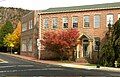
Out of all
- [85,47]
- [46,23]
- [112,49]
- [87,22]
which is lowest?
[112,49]

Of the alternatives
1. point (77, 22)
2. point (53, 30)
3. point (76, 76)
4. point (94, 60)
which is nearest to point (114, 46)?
point (94, 60)

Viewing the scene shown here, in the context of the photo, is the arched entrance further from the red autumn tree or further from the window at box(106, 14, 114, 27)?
the window at box(106, 14, 114, 27)

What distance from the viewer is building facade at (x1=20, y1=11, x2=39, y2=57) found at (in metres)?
62.5

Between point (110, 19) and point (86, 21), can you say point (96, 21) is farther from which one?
point (110, 19)

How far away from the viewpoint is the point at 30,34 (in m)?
66.9

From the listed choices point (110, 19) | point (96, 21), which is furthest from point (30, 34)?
point (110, 19)

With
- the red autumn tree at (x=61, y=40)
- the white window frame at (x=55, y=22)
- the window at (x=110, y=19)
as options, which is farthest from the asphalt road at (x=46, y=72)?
the white window frame at (x=55, y=22)

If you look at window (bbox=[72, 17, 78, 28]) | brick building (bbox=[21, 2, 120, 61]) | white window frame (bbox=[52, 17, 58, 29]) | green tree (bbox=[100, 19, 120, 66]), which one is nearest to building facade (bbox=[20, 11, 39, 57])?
white window frame (bbox=[52, 17, 58, 29])

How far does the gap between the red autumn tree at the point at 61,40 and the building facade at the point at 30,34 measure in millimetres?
9938

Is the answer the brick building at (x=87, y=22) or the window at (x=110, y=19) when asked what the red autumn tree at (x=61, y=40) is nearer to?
the brick building at (x=87, y=22)

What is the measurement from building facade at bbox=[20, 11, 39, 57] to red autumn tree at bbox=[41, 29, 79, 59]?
32.6 feet

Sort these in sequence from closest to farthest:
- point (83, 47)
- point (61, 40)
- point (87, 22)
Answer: point (61, 40), point (87, 22), point (83, 47)

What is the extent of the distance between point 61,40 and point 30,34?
1816cm

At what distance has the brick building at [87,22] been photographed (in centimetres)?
4988
